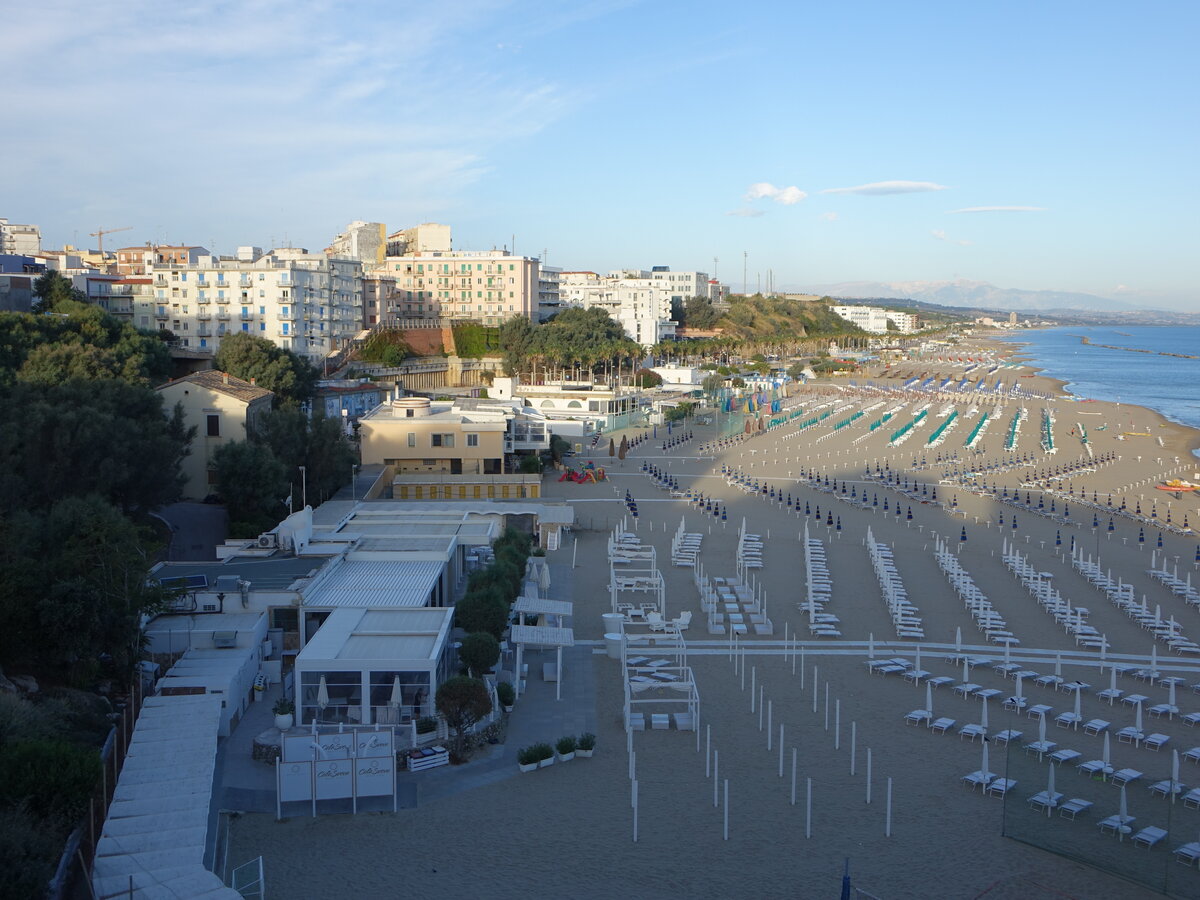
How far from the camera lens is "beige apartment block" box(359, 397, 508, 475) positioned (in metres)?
31.6

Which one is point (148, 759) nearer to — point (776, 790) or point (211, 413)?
point (776, 790)

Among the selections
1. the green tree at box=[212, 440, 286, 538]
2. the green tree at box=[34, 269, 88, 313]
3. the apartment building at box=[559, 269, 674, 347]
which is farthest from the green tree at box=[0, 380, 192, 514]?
the apartment building at box=[559, 269, 674, 347]

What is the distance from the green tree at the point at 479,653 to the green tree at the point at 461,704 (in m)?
1.11

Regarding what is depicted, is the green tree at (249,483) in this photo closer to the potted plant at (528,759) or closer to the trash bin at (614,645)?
the trash bin at (614,645)

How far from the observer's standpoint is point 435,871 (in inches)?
397

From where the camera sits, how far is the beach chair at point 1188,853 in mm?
9836

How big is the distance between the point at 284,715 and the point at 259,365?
98.1ft

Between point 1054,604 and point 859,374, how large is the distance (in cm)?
8063

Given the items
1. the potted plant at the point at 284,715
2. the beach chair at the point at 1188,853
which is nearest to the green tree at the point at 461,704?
the potted plant at the point at 284,715

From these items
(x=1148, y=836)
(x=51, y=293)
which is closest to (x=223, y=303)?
(x=51, y=293)

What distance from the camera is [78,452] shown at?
21.2m

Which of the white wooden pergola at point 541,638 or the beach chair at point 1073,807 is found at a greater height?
the white wooden pergola at point 541,638

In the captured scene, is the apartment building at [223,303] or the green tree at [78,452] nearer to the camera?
the green tree at [78,452]

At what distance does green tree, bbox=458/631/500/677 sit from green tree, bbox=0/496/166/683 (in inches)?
170
